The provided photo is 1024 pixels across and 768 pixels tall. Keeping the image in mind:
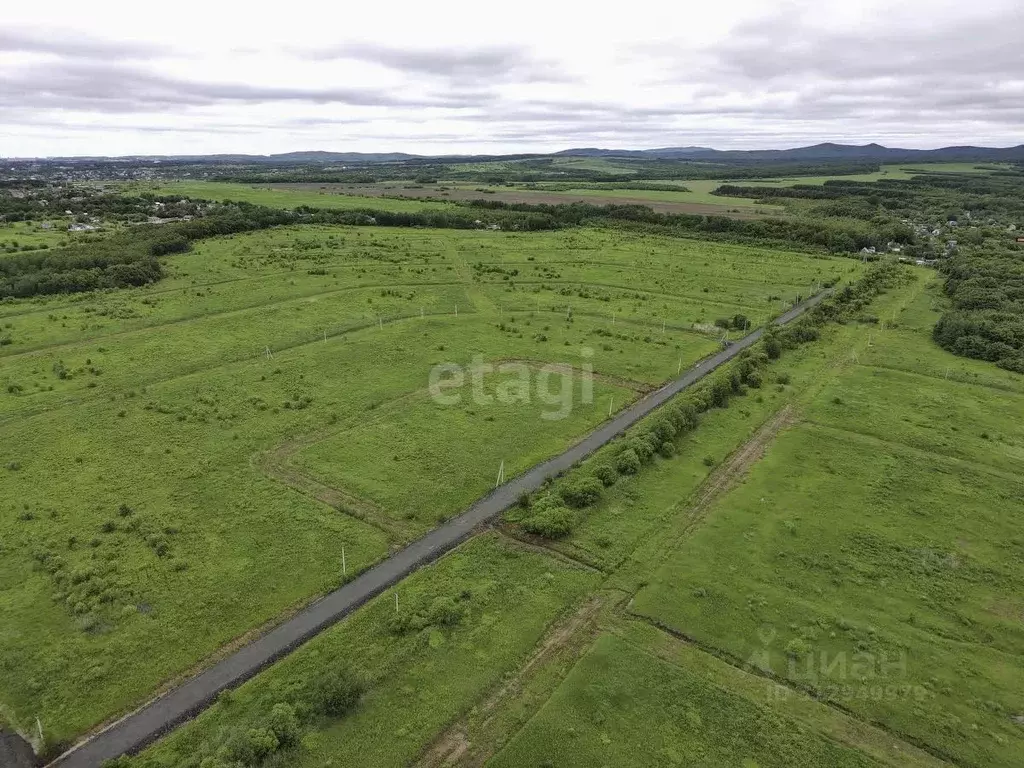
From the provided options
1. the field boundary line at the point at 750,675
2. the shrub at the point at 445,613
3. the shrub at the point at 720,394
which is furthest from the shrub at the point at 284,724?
the shrub at the point at 720,394

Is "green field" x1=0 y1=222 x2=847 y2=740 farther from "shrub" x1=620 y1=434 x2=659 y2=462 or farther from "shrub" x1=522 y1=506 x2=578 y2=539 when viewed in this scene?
"shrub" x1=620 y1=434 x2=659 y2=462

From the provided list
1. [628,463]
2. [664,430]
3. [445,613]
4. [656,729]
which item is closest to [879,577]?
[628,463]

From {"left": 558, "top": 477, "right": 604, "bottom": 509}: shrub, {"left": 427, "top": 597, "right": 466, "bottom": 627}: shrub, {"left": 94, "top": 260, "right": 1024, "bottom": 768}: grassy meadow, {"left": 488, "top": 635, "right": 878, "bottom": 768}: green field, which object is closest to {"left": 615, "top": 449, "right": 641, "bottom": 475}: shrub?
{"left": 94, "top": 260, "right": 1024, "bottom": 768}: grassy meadow

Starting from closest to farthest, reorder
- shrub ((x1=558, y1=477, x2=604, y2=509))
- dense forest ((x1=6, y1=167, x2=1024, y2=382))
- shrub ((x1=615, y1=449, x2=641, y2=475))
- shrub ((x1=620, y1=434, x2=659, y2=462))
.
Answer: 1. shrub ((x1=558, y1=477, x2=604, y2=509))
2. shrub ((x1=615, y1=449, x2=641, y2=475))
3. shrub ((x1=620, y1=434, x2=659, y2=462))
4. dense forest ((x1=6, y1=167, x2=1024, y2=382))

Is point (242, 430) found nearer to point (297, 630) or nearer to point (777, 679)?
point (297, 630)

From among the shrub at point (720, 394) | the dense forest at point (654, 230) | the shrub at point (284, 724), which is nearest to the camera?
the shrub at point (284, 724)

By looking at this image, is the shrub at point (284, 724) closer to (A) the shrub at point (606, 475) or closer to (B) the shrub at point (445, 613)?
(B) the shrub at point (445, 613)
